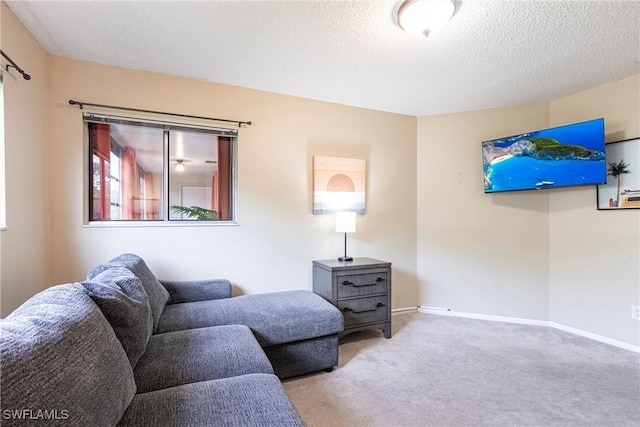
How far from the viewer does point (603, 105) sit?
2826 millimetres

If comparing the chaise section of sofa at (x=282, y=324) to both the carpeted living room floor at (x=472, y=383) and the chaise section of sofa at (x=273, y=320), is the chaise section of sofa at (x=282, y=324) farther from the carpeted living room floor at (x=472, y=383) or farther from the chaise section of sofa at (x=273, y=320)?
the carpeted living room floor at (x=472, y=383)

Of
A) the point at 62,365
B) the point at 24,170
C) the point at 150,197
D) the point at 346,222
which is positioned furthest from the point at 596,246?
the point at 24,170

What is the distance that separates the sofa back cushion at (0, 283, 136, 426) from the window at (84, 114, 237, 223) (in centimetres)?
166

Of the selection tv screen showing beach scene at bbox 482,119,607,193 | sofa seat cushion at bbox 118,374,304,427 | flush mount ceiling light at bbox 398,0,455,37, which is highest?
flush mount ceiling light at bbox 398,0,455,37

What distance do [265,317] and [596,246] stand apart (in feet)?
10.4

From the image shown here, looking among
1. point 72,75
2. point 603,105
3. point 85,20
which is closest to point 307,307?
point 85,20

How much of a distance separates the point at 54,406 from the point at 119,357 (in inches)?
14.5

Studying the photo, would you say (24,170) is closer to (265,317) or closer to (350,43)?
(265,317)

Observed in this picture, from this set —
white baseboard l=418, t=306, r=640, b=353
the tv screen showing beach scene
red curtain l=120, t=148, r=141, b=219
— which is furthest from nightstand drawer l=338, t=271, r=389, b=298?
red curtain l=120, t=148, r=141, b=219

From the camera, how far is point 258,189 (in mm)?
2902

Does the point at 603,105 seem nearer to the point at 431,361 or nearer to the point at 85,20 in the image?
the point at 431,361

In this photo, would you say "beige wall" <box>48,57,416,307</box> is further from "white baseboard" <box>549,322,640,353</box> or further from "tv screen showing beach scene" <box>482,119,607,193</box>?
"white baseboard" <box>549,322,640,353</box>

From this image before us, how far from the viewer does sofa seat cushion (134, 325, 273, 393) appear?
1.37 metres

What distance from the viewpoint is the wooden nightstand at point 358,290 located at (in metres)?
2.68
